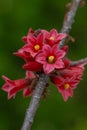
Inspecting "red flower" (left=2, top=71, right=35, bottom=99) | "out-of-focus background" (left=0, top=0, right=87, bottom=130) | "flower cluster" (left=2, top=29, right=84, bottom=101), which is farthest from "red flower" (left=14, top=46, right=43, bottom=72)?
"out-of-focus background" (left=0, top=0, right=87, bottom=130)

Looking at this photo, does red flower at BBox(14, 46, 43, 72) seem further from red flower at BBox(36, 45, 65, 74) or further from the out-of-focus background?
the out-of-focus background

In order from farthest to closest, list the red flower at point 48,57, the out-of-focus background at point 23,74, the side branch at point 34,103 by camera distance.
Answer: the out-of-focus background at point 23,74, the red flower at point 48,57, the side branch at point 34,103

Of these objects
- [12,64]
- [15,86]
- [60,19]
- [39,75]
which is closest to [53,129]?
[12,64]

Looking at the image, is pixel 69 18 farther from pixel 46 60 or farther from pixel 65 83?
pixel 65 83

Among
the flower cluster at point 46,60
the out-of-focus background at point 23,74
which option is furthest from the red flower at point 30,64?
the out-of-focus background at point 23,74

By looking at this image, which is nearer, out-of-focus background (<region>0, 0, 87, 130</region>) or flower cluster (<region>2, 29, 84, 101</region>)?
flower cluster (<region>2, 29, 84, 101</region>)

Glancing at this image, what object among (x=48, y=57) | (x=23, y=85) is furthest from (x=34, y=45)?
(x=23, y=85)

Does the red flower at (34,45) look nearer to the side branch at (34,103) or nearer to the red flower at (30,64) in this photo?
the red flower at (30,64)
